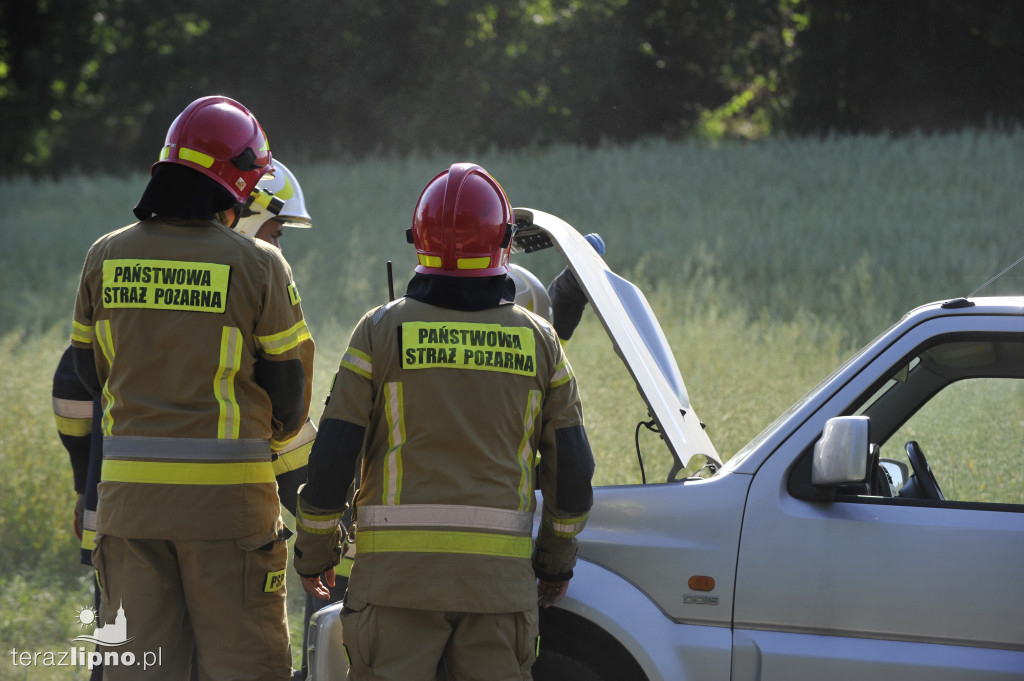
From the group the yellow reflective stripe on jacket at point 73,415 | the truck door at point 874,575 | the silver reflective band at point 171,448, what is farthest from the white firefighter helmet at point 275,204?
the truck door at point 874,575

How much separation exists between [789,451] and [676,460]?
32cm

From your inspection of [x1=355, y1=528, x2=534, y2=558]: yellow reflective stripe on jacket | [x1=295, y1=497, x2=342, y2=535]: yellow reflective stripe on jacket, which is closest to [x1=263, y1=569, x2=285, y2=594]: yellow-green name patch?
[x1=295, y1=497, x2=342, y2=535]: yellow reflective stripe on jacket

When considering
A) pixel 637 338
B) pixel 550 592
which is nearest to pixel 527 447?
pixel 550 592

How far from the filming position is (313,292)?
11.8 metres

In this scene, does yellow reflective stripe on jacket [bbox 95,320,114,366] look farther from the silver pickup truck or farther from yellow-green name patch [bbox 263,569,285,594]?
the silver pickup truck

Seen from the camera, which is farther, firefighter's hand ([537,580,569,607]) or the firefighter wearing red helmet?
firefighter's hand ([537,580,569,607])

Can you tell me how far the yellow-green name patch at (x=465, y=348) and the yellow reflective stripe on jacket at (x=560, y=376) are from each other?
106 mm

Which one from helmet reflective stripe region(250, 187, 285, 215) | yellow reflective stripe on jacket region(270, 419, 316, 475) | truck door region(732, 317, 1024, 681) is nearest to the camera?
truck door region(732, 317, 1024, 681)

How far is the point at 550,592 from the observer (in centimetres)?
274

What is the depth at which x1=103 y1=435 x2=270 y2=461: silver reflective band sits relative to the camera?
279cm

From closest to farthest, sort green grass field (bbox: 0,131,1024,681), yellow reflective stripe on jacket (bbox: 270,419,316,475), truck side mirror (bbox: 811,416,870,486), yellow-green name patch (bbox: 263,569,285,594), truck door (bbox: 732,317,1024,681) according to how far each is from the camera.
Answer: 1. truck side mirror (bbox: 811,416,870,486)
2. truck door (bbox: 732,317,1024,681)
3. yellow-green name patch (bbox: 263,569,285,594)
4. yellow reflective stripe on jacket (bbox: 270,419,316,475)
5. green grass field (bbox: 0,131,1024,681)

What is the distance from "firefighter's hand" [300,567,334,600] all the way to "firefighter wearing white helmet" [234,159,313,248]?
1754 millimetres

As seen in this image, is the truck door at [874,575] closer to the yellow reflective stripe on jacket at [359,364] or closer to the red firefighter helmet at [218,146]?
the yellow reflective stripe on jacket at [359,364]

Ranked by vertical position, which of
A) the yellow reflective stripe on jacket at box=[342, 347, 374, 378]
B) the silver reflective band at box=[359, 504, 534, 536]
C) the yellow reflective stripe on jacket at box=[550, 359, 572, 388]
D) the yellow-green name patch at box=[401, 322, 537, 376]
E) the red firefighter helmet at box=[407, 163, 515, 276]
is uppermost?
the red firefighter helmet at box=[407, 163, 515, 276]
